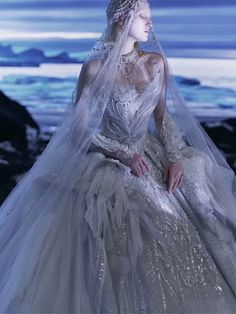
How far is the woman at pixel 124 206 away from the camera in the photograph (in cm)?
133

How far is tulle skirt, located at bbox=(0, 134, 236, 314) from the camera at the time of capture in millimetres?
1321

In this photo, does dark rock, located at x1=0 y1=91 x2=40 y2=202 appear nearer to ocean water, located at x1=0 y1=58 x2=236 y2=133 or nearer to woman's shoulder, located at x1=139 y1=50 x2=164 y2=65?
ocean water, located at x1=0 y1=58 x2=236 y2=133

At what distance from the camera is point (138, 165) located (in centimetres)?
150

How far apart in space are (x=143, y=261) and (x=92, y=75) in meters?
0.46

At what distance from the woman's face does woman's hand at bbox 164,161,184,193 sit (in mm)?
319

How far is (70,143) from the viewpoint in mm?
1547

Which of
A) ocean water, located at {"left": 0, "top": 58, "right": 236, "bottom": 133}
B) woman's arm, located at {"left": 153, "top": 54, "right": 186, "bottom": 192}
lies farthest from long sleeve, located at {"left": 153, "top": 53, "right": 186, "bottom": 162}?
ocean water, located at {"left": 0, "top": 58, "right": 236, "bottom": 133}

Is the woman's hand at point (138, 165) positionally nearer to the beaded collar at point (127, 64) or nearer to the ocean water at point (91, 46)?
the beaded collar at point (127, 64)

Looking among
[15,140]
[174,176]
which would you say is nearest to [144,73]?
[174,176]

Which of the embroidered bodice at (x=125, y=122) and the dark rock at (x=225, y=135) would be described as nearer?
the embroidered bodice at (x=125, y=122)

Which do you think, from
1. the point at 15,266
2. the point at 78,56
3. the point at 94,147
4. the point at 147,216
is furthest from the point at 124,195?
the point at 78,56

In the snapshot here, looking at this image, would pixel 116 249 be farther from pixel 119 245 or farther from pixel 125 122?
pixel 125 122

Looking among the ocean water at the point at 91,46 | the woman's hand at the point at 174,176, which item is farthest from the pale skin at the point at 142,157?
the ocean water at the point at 91,46

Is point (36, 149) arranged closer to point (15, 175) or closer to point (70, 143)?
point (15, 175)
